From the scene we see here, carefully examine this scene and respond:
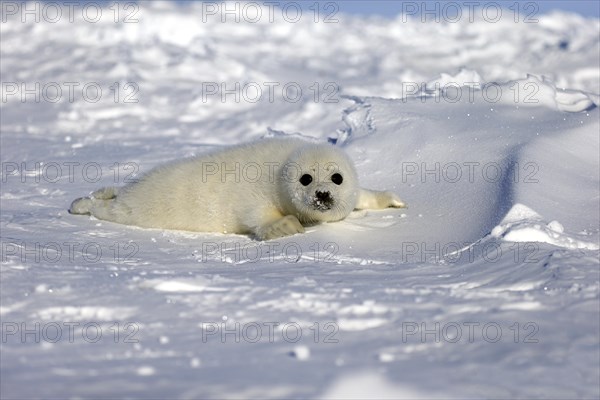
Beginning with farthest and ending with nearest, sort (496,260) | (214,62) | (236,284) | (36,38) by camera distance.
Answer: (36,38)
(214,62)
(496,260)
(236,284)

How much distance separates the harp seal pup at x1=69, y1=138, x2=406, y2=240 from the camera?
4004mm

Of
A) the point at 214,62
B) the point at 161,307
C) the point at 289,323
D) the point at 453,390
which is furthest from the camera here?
the point at 214,62

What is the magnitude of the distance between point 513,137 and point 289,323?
2716 mm

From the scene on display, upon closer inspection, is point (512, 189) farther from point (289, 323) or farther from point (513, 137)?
point (289, 323)

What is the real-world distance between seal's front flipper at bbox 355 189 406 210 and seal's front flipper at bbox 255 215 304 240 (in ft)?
1.49

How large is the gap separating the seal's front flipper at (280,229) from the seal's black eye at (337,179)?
0.25 meters

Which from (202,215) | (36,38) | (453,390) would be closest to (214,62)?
(36,38)

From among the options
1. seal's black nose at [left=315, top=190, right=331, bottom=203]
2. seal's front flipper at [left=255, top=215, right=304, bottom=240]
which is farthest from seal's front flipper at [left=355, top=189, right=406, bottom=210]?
seal's front flipper at [left=255, top=215, right=304, bottom=240]

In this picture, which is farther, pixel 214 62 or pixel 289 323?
pixel 214 62

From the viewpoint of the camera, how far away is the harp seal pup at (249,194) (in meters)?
4.00

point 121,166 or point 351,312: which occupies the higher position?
point 351,312

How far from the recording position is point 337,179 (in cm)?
402

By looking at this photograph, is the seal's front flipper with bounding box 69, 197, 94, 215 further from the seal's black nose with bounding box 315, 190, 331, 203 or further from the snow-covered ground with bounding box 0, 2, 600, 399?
the seal's black nose with bounding box 315, 190, 331, 203

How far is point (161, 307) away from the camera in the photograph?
2555 mm
